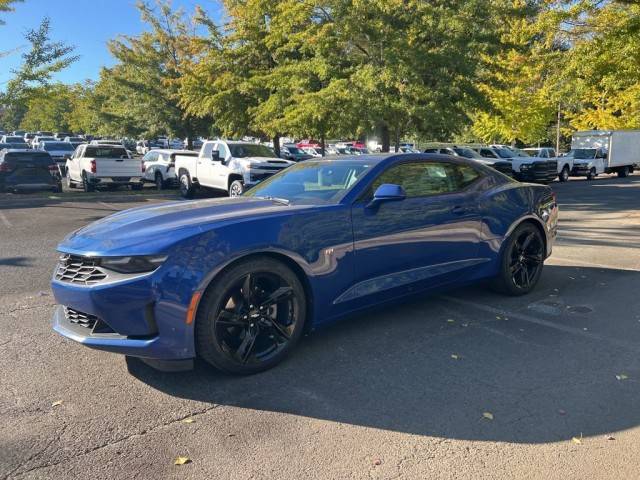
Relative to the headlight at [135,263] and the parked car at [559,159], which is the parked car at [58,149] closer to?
the parked car at [559,159]

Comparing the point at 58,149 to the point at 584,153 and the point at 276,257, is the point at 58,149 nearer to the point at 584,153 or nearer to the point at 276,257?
the point at 584,153

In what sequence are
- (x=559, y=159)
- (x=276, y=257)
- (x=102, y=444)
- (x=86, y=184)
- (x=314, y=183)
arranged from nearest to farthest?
(x=102, y=444) → (x=276, y=257) → (x=314, y=183) → (x=86, y=184) → (x=559, y=159)

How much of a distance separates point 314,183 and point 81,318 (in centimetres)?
221

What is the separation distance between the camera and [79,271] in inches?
140

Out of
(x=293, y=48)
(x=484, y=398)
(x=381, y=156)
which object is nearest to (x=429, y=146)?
(x=293, y=48)

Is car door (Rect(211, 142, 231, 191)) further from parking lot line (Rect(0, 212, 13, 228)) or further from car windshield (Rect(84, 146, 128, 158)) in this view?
parking lot line (Rect(0, 212, 13, 228))

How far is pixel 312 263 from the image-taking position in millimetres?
3908

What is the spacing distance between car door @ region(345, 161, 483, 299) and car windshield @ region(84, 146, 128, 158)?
1581 cm

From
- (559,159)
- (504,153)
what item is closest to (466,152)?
(504,153)

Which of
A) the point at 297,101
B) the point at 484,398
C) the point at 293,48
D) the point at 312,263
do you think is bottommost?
the point at 484,398

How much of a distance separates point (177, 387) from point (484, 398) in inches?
79.9

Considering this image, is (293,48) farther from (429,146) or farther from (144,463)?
(144,463)

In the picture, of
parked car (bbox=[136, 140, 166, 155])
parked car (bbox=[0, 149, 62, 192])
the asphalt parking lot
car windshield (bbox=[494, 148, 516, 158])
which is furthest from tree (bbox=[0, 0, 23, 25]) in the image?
parked car (bbox=[136, 140, 166, 155])

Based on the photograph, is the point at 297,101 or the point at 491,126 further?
the point at 491,126
